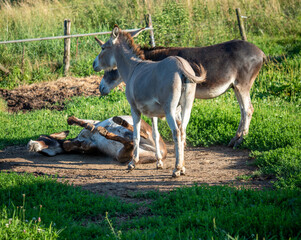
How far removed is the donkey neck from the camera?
6656 mm

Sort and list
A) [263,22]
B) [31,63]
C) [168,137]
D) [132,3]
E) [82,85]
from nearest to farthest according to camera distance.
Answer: [168,137]
[82,85]
[31,63]
[263,22]
[132,3]

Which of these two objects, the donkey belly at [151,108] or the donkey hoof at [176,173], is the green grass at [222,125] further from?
the donkey belly at [151,108]

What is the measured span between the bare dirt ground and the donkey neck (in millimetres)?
1597

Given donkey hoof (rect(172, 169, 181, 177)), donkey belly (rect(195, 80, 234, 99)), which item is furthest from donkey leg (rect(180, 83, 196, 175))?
donkey belly (rect(195, 80, 234, 99))

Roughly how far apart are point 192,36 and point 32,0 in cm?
1044

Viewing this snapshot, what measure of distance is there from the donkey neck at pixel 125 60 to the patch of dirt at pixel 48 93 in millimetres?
4348

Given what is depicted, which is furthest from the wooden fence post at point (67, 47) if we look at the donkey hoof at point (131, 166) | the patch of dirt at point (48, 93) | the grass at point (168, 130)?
the donkey hoof at point (131, 166)

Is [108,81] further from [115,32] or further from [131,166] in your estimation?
[131,166]

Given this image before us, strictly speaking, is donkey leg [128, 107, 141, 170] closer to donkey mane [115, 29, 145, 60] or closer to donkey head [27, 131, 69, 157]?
donkey mane [115, 29, 145, 60]

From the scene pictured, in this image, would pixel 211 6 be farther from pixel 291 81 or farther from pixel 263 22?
pixel 291 81

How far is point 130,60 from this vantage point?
6.69 meters

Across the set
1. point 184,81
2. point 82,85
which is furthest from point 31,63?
point 184,81

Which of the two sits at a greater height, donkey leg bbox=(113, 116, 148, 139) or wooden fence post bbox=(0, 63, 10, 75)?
wooden fence post bbox=(0, 63, 10, 75)

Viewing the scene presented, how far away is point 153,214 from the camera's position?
4.41m
